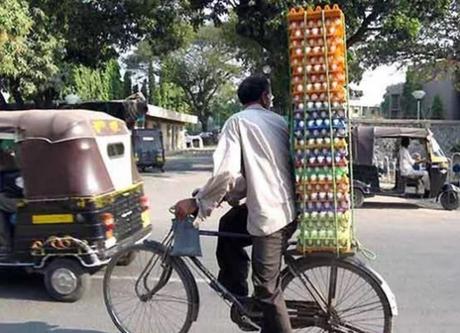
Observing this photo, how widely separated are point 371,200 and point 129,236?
9909 millimetres

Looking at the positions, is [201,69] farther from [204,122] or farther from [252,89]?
[252,89]

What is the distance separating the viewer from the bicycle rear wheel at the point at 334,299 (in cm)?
434

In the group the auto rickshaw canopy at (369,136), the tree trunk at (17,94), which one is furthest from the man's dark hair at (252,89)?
the tree trunk at (17,94)

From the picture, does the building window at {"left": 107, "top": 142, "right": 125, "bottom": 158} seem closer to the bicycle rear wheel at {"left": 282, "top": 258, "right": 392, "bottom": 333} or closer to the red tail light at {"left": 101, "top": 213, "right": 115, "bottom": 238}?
the red tail light at {"left": 101, "top": 213, "right": 115, "bottom": 238}

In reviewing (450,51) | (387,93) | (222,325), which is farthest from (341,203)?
(387,93)

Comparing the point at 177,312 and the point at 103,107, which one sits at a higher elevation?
the point at 103,107

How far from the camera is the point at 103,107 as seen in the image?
101ft

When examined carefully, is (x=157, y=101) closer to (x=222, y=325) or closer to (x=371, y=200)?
(x=371, y=200)

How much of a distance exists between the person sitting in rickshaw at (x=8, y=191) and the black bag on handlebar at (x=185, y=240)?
255 centimetres

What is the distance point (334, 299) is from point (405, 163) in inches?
411

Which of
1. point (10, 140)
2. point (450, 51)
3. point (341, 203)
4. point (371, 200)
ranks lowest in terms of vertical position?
point (371, 200)

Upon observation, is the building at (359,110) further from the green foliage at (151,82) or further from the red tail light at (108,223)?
→ the green foliage at (151,82)

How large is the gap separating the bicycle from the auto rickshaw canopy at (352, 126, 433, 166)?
990 cm

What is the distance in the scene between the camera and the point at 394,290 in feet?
21.7
